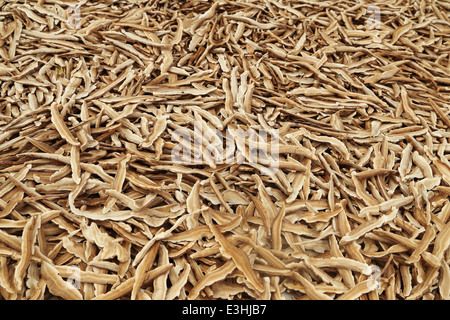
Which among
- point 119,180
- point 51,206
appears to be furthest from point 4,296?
point 119,180

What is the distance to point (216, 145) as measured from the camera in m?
1.01

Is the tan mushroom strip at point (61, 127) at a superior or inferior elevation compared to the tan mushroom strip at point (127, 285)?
superior

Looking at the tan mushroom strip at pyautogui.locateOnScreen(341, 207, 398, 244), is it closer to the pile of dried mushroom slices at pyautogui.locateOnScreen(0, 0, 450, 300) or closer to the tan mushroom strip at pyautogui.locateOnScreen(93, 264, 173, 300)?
the pile of dried mushroom slices at pyautogui.locateOnScreen(0, 0, 450, 300)

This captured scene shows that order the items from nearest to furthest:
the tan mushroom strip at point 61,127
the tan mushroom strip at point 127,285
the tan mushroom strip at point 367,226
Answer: the tan mushroom strip at point 127,285 → the tan mushroom strip at point 367,226 → the tan mushroom strip at point 61,127

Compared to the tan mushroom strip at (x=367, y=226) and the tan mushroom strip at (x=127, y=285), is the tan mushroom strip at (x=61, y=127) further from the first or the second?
the tan mushroom strip at (x=367, y=226)

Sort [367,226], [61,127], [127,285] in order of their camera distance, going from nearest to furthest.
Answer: [127,285]
[367,226]
[61,127]

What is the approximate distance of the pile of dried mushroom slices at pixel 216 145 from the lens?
82 centimetres

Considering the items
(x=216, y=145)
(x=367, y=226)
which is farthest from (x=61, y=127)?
(x=367, y=226)

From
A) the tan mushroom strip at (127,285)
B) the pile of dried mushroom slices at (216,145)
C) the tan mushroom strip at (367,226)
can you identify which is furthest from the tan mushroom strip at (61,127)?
the tan mushroom strip at (367,226)

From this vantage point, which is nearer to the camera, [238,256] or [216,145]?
[238,256]

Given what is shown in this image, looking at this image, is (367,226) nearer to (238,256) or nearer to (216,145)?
(238,256)

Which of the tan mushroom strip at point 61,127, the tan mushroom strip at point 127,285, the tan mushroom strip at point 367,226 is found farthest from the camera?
the tan mushroom strip at point 61,127

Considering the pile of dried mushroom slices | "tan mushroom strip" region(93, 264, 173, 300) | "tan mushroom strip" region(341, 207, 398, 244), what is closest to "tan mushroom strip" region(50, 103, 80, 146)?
the pile of dried mushroom slices

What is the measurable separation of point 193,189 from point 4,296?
0.44m
